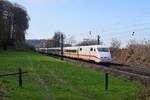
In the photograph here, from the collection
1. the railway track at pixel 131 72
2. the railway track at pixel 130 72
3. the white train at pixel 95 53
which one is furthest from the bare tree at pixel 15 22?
the railway track at pixel 131 72

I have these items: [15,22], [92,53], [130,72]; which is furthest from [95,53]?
[15,22]

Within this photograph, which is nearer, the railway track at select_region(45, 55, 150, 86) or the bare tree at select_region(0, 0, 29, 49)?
the railway track at select_region(45, 55, 150, 86)

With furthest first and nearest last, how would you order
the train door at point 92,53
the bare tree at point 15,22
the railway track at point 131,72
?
the bare tree at point 15,22
the train door at point 92,53
the railway track at point 131,72

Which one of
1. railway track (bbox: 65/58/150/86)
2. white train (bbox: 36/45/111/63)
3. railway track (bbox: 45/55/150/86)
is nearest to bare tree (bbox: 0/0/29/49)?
white train (bbox: 36/45/111/63)

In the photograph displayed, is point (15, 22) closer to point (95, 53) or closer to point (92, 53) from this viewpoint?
point (92, 53)

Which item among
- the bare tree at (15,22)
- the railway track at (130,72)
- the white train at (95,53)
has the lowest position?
the railway track at (130,72)

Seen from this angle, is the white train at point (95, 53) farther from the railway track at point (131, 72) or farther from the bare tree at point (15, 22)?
the bare tree at point (15, 22)

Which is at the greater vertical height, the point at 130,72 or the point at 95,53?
the point at 95,53

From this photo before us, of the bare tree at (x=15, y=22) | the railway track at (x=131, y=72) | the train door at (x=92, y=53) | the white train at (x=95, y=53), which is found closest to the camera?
the railway track at (x=131, y=72)

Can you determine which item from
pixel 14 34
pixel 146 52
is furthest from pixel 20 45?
pixel 146 52

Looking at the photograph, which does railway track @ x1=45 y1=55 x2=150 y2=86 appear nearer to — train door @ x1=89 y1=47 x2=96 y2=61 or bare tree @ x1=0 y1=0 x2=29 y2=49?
train door @ x1=89 y1=47 x2=96 y2=61

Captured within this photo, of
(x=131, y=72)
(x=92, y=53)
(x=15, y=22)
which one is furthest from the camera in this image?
(x=15, y=22)

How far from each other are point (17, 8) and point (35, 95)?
128 metres

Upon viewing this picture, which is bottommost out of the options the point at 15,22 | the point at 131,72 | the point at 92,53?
the point at 131,72
